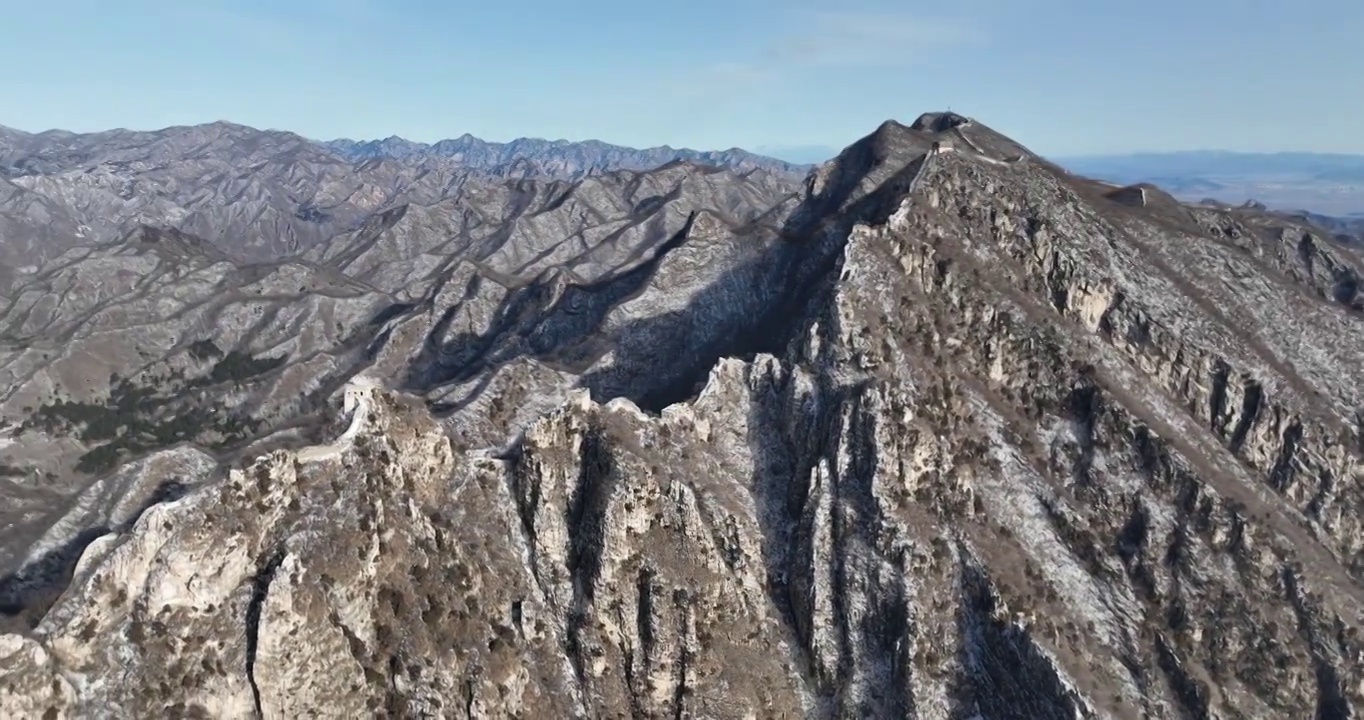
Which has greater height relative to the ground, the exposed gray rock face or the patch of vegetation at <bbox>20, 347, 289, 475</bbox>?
the exposed gray rock face

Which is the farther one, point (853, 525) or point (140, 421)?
point (140, 421)

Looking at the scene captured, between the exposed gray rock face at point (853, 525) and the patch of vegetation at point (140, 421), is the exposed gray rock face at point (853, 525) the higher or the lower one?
the higher one

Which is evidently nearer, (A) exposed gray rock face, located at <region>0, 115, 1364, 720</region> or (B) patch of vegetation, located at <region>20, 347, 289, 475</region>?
(A) exposed gray rock face, located at <region>0, 115, 1364, 720</region>

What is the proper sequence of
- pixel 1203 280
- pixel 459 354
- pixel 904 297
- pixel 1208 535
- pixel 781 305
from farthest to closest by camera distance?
pixel 459 354
pixel 781 305
pixel 1203 280
pixel 904 297
pixel 1208 535

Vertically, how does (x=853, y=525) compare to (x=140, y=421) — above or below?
above

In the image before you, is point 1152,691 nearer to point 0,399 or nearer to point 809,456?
point 809,456

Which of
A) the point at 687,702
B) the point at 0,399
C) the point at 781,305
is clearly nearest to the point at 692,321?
the point at 781,305

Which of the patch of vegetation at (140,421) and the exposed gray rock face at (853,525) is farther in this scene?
the patch of vegetation at (140,421)

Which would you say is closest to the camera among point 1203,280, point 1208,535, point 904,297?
point 1208,535
